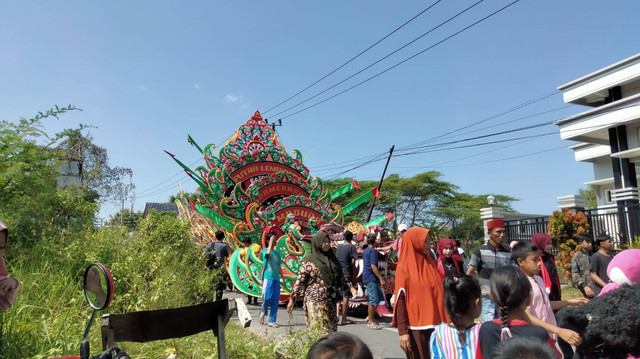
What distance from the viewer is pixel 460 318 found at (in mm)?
2641

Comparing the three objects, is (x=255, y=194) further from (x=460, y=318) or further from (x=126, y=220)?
(x=460, y=318)

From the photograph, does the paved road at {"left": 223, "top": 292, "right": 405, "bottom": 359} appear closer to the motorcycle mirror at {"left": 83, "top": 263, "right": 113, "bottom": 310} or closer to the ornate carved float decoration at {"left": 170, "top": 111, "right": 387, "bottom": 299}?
the ornate carved float decoration at {"left": 170, "top": 111, "right": 387, "bottom": 299}

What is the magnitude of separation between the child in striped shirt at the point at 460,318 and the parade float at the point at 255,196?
20.6ft

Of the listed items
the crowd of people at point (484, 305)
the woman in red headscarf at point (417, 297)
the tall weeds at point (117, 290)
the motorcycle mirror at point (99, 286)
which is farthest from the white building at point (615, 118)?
the motorcycle mirror at point (99, 286)

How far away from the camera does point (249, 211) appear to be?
1126 cm

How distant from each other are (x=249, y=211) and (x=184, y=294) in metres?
5.68

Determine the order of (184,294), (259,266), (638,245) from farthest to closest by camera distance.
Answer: (638,245)
(259,266)
(184,294)

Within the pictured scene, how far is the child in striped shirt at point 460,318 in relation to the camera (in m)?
2.59

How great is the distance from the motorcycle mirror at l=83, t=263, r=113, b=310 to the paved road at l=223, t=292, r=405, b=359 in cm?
290

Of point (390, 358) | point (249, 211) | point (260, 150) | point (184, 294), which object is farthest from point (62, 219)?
point (260, 150)

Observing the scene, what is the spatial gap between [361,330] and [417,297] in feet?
12.2

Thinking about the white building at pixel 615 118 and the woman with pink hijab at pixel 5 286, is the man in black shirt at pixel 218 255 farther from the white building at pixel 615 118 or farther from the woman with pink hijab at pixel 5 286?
the white building at pixel 615 118

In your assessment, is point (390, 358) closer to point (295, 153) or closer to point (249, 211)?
point (249, 211)

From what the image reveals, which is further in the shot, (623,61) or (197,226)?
(623,61)
